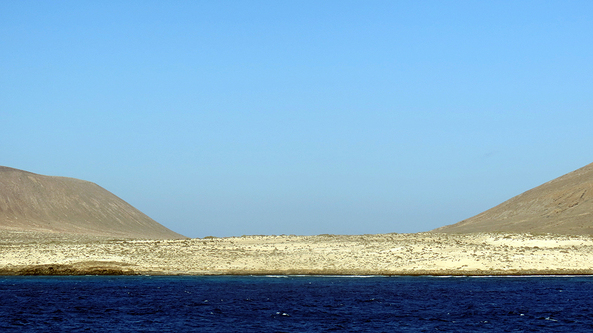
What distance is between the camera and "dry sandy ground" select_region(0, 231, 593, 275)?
190ft

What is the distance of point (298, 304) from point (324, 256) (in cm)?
2466

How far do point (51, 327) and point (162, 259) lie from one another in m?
31.3

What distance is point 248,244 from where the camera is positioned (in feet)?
237

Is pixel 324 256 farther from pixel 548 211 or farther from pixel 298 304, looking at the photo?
pixel 548 211

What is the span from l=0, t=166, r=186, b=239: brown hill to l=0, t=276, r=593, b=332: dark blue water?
66793 mm

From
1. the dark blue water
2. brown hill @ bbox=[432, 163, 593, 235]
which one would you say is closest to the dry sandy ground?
the dark blue water

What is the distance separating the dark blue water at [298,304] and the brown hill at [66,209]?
66.8 m

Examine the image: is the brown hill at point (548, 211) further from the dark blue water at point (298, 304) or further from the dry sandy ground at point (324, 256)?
the dark blue water at point (298, 304)

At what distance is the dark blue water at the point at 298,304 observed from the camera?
106 feet

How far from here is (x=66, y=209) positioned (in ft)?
425

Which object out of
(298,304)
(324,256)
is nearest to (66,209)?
(324,256)

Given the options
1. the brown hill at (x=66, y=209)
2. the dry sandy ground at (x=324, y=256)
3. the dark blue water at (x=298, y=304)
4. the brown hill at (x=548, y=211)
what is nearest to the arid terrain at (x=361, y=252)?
the dry sandy ground at (x=324, y=256)

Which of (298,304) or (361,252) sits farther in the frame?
(361,252)

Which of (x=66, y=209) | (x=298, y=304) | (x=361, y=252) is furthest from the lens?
(x=66, y=209)
